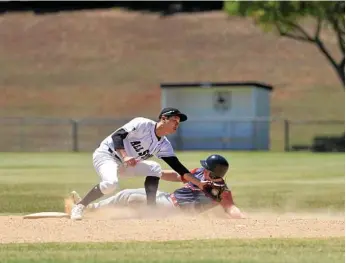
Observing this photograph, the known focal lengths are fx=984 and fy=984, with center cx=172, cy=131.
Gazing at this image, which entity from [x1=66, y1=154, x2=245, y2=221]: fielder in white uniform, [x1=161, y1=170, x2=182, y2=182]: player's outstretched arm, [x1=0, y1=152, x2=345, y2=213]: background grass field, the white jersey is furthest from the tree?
the white jersey

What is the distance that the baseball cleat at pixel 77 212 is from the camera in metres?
10.8

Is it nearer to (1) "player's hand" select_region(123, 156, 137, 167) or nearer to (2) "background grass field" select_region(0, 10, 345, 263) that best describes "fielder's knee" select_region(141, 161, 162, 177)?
(1) "player's hand" select_region(123, 156, 137, 167)

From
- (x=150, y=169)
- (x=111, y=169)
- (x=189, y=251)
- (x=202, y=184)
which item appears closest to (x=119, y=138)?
(x=111, y=169)

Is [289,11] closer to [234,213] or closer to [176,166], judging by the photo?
[176,166]

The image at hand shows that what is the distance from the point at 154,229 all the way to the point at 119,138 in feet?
5.28

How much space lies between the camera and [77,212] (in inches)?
428

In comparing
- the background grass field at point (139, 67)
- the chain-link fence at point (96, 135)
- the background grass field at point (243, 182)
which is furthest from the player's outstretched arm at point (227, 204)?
the chain-link fence at point (96, 135)

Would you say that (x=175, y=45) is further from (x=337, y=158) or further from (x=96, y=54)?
(x=337, y=158)

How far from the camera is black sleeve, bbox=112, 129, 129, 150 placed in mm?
11023

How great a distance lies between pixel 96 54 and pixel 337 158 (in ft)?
104

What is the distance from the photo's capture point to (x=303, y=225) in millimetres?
10227

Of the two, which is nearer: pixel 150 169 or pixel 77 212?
pixel 77 212

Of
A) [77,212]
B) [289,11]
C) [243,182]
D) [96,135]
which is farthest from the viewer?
[96,135]

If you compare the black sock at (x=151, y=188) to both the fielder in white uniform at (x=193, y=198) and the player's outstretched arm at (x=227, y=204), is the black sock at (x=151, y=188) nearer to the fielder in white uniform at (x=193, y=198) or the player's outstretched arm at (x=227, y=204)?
the fielder in white uniform at (x=193, y=198)
